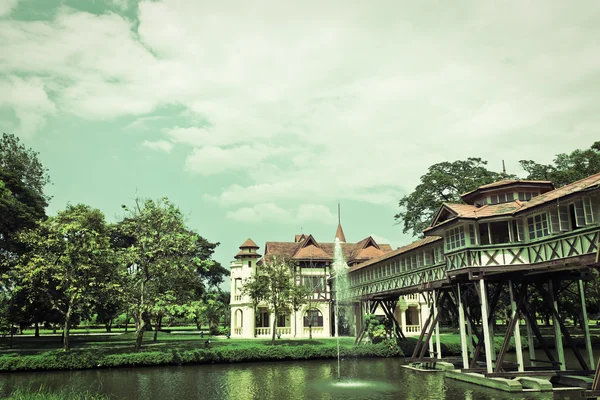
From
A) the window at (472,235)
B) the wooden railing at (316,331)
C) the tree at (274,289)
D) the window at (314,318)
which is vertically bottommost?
the wooden railing at (316,331)

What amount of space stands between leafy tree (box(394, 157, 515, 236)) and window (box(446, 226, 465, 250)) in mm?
27202

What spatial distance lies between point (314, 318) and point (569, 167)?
33.1 meters

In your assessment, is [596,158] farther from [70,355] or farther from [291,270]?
[70,355]

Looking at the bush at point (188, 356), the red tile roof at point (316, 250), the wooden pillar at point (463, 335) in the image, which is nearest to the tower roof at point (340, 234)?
the red tile roof at point (316, 250)

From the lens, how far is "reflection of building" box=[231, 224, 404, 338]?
5678cm

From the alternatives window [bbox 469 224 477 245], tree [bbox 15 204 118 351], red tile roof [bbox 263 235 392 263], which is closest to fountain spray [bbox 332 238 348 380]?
red tile roof [bbox 263 235 392 263]

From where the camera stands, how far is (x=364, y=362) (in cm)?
3750

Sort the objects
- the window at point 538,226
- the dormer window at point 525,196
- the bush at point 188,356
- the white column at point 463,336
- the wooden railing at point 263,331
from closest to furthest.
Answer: the window at point 538,226 < the dormer window at point 525,196 < the white column at point 463,336 < the bush at point 188,356 < the wooden railing at point 263,331

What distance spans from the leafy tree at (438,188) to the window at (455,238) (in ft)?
89.2

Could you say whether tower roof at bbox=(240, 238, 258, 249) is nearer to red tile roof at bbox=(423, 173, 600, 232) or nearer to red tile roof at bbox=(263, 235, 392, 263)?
red tile roof at bbox=(263, 235, 392, 263)

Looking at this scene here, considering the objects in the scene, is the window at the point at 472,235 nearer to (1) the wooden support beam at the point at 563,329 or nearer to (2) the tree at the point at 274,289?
(1) the wooden support beam at the point at 563,329

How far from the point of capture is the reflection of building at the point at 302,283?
186ft

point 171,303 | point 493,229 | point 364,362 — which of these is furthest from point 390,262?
point 171,303

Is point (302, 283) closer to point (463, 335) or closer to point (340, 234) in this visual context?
point (340, 234)
